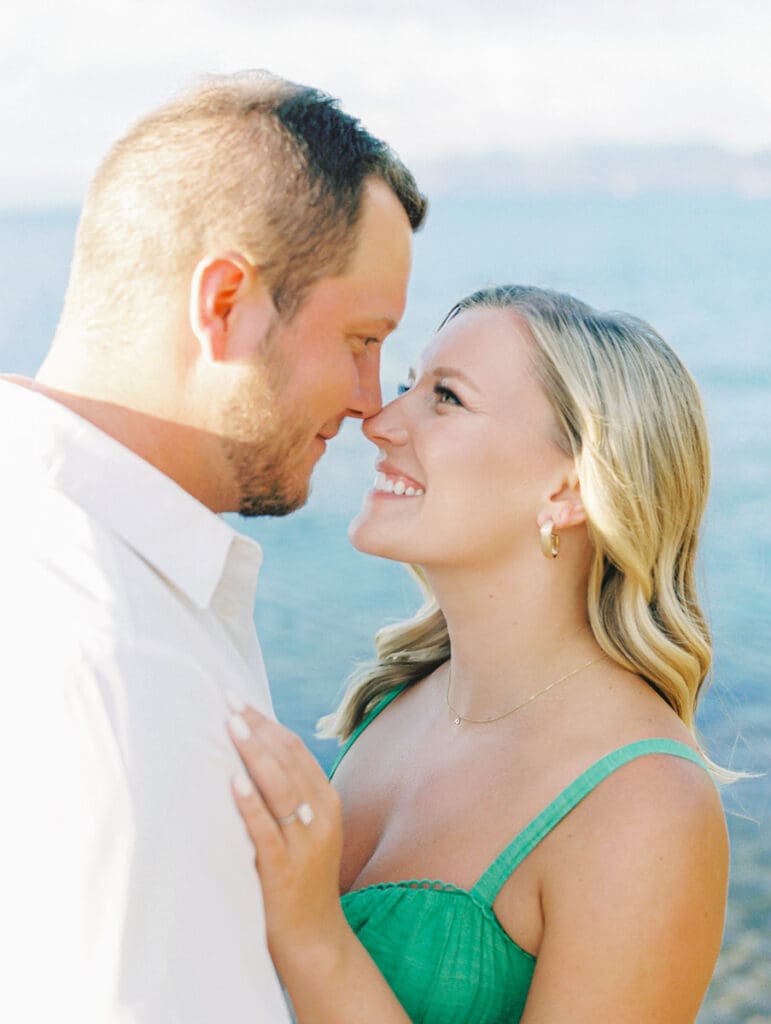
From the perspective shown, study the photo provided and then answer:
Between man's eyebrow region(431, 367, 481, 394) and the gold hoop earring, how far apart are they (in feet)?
0.87

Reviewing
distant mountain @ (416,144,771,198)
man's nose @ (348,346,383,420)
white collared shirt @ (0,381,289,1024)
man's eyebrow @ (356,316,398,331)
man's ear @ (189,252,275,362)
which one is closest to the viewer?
white collared shirt @ (0,381,289,1024)

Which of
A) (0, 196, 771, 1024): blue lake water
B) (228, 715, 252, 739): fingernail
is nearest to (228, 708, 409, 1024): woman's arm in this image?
(228, 715, 252, 739): fingernail

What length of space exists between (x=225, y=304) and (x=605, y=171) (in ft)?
36.7

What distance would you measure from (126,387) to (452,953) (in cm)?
103

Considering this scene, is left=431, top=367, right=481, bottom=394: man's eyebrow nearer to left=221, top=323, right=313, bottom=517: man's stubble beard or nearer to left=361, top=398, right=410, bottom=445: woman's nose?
left=361, top=398, right=410, bottom=445: woman's nose

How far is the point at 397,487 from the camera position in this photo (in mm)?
2211

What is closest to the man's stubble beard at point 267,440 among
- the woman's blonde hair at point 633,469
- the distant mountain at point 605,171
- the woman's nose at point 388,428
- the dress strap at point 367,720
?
the woman's nose at point 388,428

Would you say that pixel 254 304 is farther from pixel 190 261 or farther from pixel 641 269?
pixel 641 269

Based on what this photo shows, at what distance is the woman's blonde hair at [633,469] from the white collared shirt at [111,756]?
36.1 inches

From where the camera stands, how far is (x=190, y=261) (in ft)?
4.98

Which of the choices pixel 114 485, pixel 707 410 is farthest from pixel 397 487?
pixel 707 410

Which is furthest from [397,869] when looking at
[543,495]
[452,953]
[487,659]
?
[543,495]

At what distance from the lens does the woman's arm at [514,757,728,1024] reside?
1.74 metres

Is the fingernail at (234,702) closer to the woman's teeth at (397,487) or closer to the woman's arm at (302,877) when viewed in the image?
the woman's arm at (302,877)
